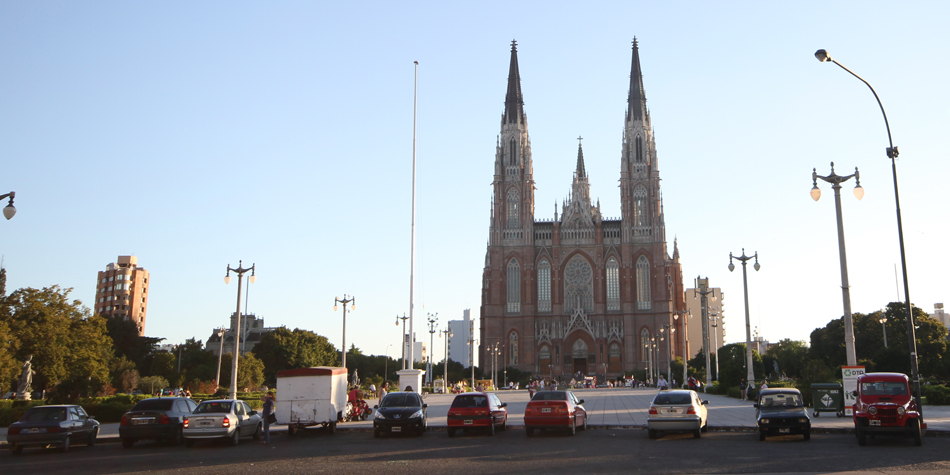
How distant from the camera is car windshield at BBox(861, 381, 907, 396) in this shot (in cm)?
1747

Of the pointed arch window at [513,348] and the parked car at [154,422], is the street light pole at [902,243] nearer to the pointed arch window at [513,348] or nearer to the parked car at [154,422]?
the parked car at [154,422]

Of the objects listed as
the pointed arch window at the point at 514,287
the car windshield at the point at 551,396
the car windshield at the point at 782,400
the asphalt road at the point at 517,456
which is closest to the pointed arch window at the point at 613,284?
the pointed arch window at the point at 514,287

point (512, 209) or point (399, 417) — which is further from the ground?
point (512, 209)

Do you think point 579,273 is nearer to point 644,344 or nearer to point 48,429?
point 644,344

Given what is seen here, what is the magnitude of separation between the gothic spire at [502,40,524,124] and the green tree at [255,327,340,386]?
43.0 m

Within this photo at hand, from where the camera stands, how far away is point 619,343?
318 feet

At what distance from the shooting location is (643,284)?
323ft

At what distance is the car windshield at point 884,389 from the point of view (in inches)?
688

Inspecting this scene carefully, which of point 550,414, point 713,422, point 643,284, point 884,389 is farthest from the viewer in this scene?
point 643,284

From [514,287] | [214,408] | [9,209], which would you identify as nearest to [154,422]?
[214,408]

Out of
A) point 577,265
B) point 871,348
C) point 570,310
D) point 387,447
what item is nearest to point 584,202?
point 577,265

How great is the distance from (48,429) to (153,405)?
96.8 inches

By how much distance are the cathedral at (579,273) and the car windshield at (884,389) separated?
7755 cm

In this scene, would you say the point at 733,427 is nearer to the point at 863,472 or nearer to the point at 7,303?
the point at 863,472
